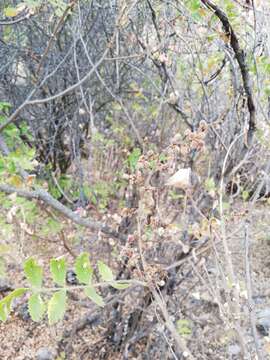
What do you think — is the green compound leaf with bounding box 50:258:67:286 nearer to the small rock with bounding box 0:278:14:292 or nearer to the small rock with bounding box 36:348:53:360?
the small rock with bounding box 36:348:53:360

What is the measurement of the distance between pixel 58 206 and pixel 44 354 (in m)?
1.00

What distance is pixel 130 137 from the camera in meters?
3.68

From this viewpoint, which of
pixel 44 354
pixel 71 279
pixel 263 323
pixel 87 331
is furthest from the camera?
pixel 71 279

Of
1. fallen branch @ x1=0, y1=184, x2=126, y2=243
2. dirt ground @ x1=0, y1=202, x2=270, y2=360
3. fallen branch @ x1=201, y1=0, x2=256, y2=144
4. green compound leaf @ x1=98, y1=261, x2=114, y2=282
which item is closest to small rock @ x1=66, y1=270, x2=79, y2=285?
dirt ground @ x1=0, y1=202, x2=270, y2=360

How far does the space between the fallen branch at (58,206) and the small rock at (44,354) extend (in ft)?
2.67

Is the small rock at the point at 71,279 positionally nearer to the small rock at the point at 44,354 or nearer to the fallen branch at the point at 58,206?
the small rock at the point at 44,354

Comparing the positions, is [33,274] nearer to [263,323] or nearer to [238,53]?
[238,53]

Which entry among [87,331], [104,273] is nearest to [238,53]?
[104,273]

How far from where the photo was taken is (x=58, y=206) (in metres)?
1.80

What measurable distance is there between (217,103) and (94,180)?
1411 millimetres

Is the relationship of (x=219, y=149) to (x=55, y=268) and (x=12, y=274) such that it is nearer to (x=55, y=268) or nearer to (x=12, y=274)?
(x=55, y=268)

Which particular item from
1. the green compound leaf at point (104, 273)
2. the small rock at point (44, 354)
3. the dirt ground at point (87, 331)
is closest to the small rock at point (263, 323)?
the dirt ground at point (87, 331)

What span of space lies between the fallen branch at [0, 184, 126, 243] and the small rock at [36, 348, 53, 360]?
2.67 feet

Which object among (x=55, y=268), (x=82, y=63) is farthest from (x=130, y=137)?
(x=55, y=268)
